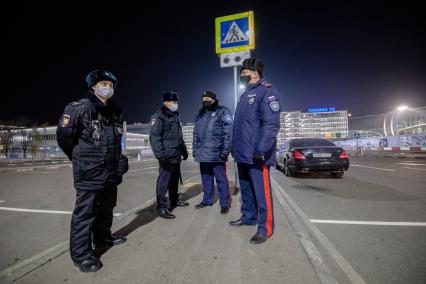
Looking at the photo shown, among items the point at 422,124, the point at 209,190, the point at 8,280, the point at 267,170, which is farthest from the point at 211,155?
the point at 422,124

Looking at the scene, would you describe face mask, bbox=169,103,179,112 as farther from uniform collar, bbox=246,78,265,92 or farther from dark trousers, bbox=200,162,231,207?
uniform collar, bbox=246,78,265,92

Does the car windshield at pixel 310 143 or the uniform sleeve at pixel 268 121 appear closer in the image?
the uniform sleeve at pixel 268 121

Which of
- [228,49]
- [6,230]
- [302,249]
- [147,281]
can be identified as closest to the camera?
[147,281]

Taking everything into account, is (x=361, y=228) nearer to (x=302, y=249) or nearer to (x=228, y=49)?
(x=302, y=249)

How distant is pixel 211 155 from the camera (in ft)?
13.4

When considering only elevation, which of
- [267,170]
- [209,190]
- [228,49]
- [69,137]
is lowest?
[209,190]

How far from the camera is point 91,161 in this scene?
2.28 metres

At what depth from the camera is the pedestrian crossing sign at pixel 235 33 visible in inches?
240

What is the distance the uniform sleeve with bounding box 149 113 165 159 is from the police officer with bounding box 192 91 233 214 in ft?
2.27

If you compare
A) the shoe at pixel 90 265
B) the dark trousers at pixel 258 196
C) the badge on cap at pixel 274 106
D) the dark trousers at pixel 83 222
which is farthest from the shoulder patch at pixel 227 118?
the shoe at pixel 90 265

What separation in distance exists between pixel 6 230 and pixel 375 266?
4364 millimetres

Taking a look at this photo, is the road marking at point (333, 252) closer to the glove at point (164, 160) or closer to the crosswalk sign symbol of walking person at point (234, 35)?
the glove at point (164, 160)

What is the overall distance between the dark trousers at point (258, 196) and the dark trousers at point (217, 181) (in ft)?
2.33

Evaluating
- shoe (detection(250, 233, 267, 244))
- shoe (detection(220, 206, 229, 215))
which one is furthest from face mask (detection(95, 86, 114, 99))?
shoe (detection(220, 206, 229, 215))
